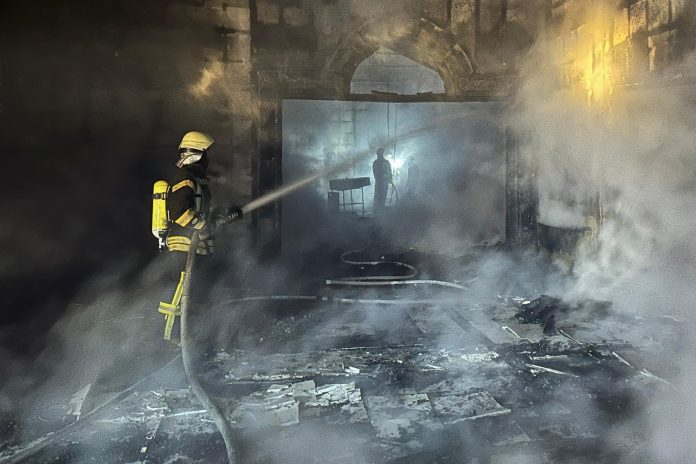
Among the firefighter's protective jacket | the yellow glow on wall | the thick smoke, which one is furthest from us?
the yellow glow on wall

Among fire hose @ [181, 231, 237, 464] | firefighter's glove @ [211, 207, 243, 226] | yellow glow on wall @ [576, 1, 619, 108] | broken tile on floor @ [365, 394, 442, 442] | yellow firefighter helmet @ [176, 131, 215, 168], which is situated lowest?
broken tile on floor @ [365, 394, 442, 442]

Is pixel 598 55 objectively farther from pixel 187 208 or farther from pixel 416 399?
pixel 187 208

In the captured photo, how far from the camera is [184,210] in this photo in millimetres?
5031

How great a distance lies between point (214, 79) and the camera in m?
8.10

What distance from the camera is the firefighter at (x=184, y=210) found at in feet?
16.5

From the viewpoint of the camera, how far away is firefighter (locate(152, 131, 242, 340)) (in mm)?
5035

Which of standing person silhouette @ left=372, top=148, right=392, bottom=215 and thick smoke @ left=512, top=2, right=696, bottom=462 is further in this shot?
standing person silhouette @ left=372, top=148, right=392, bottom=215

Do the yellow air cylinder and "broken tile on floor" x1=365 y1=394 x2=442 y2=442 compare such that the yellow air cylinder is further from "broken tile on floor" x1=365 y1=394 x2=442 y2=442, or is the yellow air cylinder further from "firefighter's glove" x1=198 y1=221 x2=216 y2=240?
"broken tile on floor" x1=365 y1=394 x2=442 y2=442

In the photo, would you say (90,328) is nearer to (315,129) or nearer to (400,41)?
(400,41)

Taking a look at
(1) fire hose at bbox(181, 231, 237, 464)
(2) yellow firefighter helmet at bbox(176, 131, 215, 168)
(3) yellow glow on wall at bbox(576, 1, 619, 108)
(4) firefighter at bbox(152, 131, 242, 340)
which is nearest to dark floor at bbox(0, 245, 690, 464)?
(1) fire hose at bbox(181, 231, 237, 464)

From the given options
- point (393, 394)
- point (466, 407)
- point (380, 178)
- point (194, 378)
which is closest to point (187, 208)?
point (194, 378)

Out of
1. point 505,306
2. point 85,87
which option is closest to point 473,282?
point 505,306

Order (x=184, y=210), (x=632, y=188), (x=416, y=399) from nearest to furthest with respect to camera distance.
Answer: (x=416, y=399), (x=184, y=210), (x=632, y=188)

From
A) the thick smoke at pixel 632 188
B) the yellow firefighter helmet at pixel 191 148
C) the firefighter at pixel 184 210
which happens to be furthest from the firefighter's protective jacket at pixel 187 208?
the thick smoke at pixel 632 188
